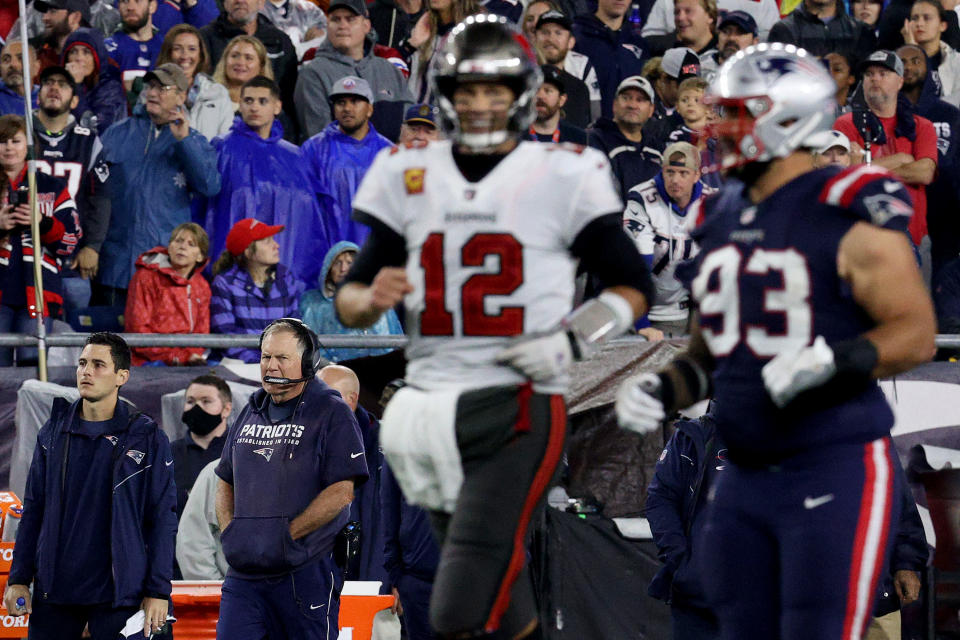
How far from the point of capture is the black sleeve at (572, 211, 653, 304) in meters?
3.92

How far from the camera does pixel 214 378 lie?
8078 mm

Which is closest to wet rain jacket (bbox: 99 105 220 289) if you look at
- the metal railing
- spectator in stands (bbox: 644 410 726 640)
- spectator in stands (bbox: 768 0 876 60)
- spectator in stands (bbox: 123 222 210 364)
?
spectator in stands (bbox: 123 222 210 364)

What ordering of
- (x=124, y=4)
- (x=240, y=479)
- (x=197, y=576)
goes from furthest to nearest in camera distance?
(x=124, y=4), (x=197, y=576), (x=240, y=479)

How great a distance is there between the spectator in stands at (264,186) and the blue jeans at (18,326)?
4.32ft

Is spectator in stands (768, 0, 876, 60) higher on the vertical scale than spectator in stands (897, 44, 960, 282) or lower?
higher

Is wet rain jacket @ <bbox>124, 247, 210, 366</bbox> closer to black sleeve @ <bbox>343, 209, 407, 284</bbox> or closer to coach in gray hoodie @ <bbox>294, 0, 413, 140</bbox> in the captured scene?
coach in gray hoodie @ <bbox>294, 0, 413, 140</bbox>

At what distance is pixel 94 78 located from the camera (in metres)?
10.5

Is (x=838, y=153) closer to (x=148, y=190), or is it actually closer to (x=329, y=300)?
(x=329, y=300)

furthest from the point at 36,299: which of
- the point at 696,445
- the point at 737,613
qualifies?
the point at 737,613

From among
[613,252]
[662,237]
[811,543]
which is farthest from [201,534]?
[811,543]

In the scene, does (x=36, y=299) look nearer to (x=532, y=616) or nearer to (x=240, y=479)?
(x=240, y=479)

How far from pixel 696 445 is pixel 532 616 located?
2882mm

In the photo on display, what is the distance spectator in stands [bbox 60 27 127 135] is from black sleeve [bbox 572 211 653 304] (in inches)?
274

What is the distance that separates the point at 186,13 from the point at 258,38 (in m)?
1.04
